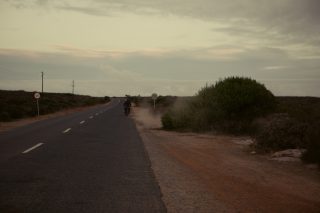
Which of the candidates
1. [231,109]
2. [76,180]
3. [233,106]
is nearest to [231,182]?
[76,180]

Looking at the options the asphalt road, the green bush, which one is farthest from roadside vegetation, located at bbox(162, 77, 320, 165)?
the asphalt road

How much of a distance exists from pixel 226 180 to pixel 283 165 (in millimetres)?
3122

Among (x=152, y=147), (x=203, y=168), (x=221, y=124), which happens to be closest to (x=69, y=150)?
(x=152, y=147)

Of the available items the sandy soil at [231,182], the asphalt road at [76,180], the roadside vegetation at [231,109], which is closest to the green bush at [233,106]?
the roadside vegetation at [231,109]

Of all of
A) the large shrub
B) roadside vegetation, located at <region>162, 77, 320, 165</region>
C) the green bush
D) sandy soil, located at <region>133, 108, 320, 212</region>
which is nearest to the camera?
sandy soil, located at <region>133, 108, 320, 212</region>

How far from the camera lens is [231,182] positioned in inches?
357

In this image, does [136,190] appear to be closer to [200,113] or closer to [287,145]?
[287,145]

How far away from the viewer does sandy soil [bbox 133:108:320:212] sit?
23.2ft

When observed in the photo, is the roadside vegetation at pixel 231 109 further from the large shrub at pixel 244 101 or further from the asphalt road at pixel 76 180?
the asphalt road at pixel 76 180

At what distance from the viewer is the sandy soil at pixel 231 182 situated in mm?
7062

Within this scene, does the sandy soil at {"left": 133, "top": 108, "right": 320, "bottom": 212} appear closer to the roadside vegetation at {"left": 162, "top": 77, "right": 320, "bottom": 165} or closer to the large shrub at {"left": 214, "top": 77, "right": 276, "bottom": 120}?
the roadside vegetation at {"left": 162, "top": 77, "right": 320, "bottom": 165}

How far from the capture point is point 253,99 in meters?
21.9

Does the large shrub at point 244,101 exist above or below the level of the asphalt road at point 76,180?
above

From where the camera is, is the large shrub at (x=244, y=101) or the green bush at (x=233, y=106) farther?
the large shrub at (x=244, y=101)
